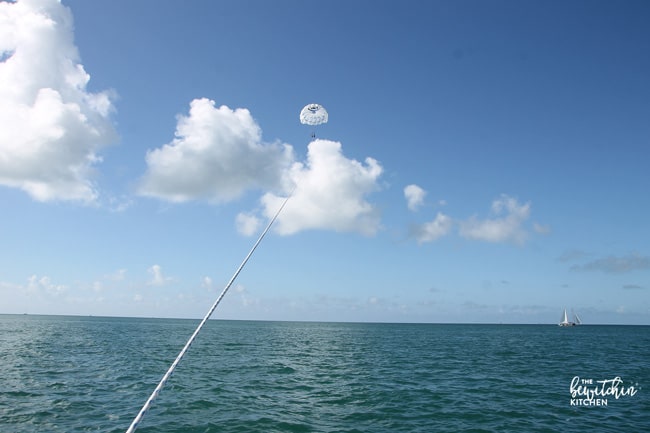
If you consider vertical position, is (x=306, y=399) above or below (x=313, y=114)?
below

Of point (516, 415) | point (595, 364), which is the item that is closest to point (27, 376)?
point (516, 415)

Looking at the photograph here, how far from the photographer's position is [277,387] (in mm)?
27484

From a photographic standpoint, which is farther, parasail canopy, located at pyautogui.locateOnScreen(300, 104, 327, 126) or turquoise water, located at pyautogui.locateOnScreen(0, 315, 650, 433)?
parasail canopy, located at pyautogui.locateOnScreen(300, 104, 327, 126)

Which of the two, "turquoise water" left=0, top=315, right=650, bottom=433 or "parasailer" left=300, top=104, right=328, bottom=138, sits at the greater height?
"parasailer" left=300, top=104, right=328, bottom=138

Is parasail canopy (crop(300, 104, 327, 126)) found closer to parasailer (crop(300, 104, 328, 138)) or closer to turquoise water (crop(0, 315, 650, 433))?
parasailer (crop(300, 104, 328, 138))

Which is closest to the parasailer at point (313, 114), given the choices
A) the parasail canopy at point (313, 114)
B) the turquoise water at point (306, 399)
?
the parasail canopy at point (313, 114)

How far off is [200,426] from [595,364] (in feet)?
153

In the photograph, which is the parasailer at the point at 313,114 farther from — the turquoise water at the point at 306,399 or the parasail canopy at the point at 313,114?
the turquoise water at the point at 306,399

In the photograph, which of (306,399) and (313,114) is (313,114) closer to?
(313,114)

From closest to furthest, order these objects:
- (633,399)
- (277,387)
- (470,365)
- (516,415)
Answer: (516,415) → (633,399) → (277,387) → (470,365)

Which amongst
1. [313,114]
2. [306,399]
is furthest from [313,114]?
[306,399]

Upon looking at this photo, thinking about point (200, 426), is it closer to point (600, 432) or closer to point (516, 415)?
point (516, 415)

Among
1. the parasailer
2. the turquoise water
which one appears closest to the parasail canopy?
the parasailer

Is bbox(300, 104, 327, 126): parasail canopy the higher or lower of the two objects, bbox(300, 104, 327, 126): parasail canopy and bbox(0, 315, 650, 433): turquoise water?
the higher
